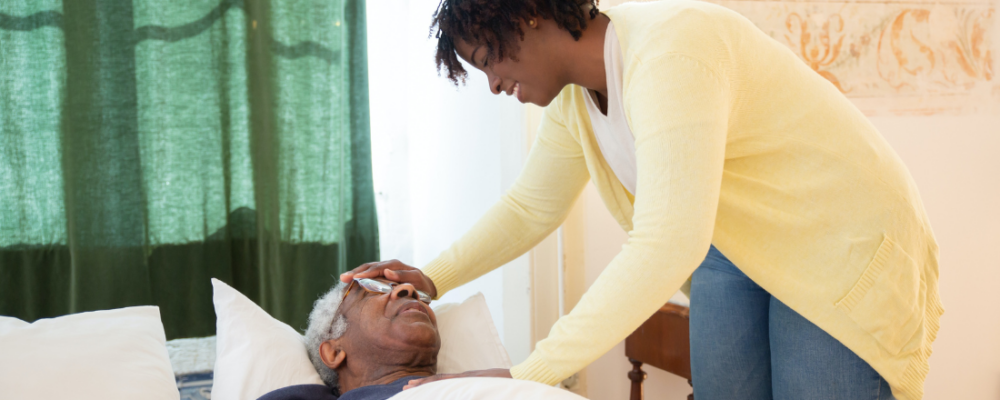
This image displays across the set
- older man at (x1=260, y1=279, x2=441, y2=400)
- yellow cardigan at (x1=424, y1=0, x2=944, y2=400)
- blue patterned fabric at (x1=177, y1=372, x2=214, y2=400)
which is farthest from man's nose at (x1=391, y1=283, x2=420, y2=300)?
blue patterned fabric at (x1=177, y1=372, x2=214, y2=400)

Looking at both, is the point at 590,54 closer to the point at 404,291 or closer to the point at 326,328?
the point at 404,291

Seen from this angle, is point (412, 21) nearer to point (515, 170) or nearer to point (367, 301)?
point (515, 170)

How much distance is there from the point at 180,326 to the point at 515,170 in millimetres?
1032

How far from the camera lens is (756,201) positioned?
1.08 m

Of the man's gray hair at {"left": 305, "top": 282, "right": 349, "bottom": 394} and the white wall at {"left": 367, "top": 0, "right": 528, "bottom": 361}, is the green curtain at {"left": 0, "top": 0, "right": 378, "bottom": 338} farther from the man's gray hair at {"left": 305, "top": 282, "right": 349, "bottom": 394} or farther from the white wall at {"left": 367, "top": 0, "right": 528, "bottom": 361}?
the man's gray hair at {"left": 305, "top": 282, "right": 349, "bottom": 394}

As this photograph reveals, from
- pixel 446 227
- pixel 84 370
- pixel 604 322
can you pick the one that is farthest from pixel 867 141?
pixel 84 370

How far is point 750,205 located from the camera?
1.08 metres

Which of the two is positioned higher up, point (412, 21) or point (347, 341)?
point (412, 21)

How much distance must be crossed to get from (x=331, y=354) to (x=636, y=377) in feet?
3.79

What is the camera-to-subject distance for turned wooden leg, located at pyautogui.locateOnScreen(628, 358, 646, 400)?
7.32 feet

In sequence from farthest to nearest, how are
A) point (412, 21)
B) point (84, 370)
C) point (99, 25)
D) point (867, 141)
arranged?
point (412, 21), point (99, 25), point (84, 370), point (867, 141)

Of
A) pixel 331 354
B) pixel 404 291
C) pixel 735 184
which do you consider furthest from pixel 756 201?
pixel 331 354

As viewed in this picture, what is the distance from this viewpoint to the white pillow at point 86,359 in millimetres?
1214

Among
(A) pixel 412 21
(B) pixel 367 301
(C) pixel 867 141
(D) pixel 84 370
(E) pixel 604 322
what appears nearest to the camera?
(E) pixel 604 322
